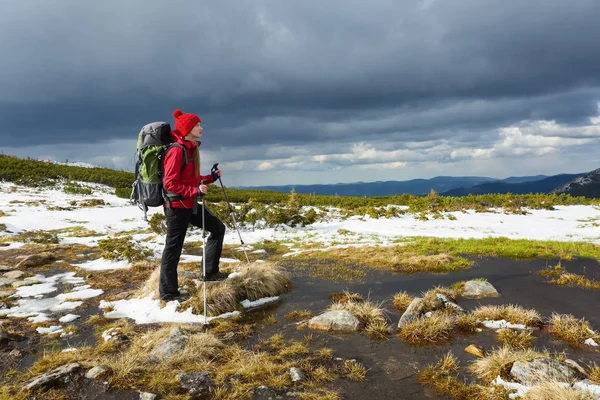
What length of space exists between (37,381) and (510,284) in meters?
9.19

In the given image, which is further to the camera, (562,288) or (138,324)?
(562,288)

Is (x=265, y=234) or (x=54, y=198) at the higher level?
(x=54, y=198)

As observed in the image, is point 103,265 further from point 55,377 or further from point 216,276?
point 55,377

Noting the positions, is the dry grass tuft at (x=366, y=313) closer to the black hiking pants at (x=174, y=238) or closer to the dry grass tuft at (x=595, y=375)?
the dry grass tuft at (x=595, y=375)

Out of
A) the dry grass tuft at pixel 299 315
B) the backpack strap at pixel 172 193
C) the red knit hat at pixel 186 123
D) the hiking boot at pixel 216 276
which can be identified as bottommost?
the dry grass tuft at pixel 299 315

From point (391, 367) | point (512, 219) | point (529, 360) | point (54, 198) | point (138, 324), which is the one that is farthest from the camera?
point (54, 198)

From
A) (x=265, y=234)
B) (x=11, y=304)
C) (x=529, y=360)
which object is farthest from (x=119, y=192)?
(x=529, y=360)

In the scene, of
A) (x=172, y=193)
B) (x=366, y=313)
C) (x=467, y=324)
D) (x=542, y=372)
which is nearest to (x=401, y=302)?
(x=366, y=313)

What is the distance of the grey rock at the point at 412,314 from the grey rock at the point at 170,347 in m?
3.56

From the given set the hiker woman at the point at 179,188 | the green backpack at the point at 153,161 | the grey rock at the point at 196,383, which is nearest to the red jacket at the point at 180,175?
the hiker woman at the point at 179,188

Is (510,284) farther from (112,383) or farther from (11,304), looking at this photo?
(11,304)

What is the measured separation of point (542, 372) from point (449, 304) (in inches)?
107

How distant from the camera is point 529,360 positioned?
13.4 ft

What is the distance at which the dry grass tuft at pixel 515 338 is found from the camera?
496 cm
